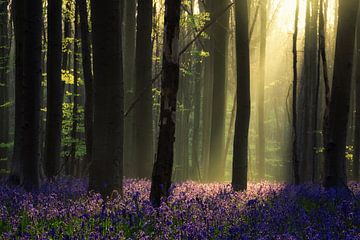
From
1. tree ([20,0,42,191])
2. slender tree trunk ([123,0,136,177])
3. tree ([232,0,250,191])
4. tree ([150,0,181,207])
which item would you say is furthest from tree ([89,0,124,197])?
slender tree trunk ([123,0,136,177])

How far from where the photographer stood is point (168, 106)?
792cm

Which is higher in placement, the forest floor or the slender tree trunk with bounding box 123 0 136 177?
the slender tree trunk with bounding box 123 0 136 177

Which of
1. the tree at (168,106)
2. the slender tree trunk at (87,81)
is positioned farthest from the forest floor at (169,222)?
the slender tree trunk at (87,81)

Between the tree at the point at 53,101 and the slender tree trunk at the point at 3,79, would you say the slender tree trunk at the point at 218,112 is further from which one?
the slender tree trunk at the point at 3,79

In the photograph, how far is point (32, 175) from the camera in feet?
32.1

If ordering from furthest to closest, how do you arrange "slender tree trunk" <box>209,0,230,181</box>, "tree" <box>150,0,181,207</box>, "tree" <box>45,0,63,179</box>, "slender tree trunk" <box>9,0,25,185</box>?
1. "slender tree trunk" <box>209,0,230,181</box>
2. "tree" <box>45,0,63,179</box>
3. "slender tree trunk" <box>9,0,25,185</box>
4. "tree" <box>150,0,181,207</box>

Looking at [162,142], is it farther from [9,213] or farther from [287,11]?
[287,11]

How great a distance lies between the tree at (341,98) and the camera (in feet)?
→ 37.3

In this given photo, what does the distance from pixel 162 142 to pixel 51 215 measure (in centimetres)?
247

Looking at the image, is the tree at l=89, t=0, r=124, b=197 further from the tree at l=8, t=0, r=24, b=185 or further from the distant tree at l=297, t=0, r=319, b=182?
the distant tree at l=297, t=0, r=319, b=182

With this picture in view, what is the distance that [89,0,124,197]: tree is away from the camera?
861 centimetres

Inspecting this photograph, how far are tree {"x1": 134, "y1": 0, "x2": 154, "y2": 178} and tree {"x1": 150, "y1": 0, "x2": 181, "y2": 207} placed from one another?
8.65m

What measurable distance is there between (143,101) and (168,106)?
886 cm

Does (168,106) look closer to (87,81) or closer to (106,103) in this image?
(106,103)
